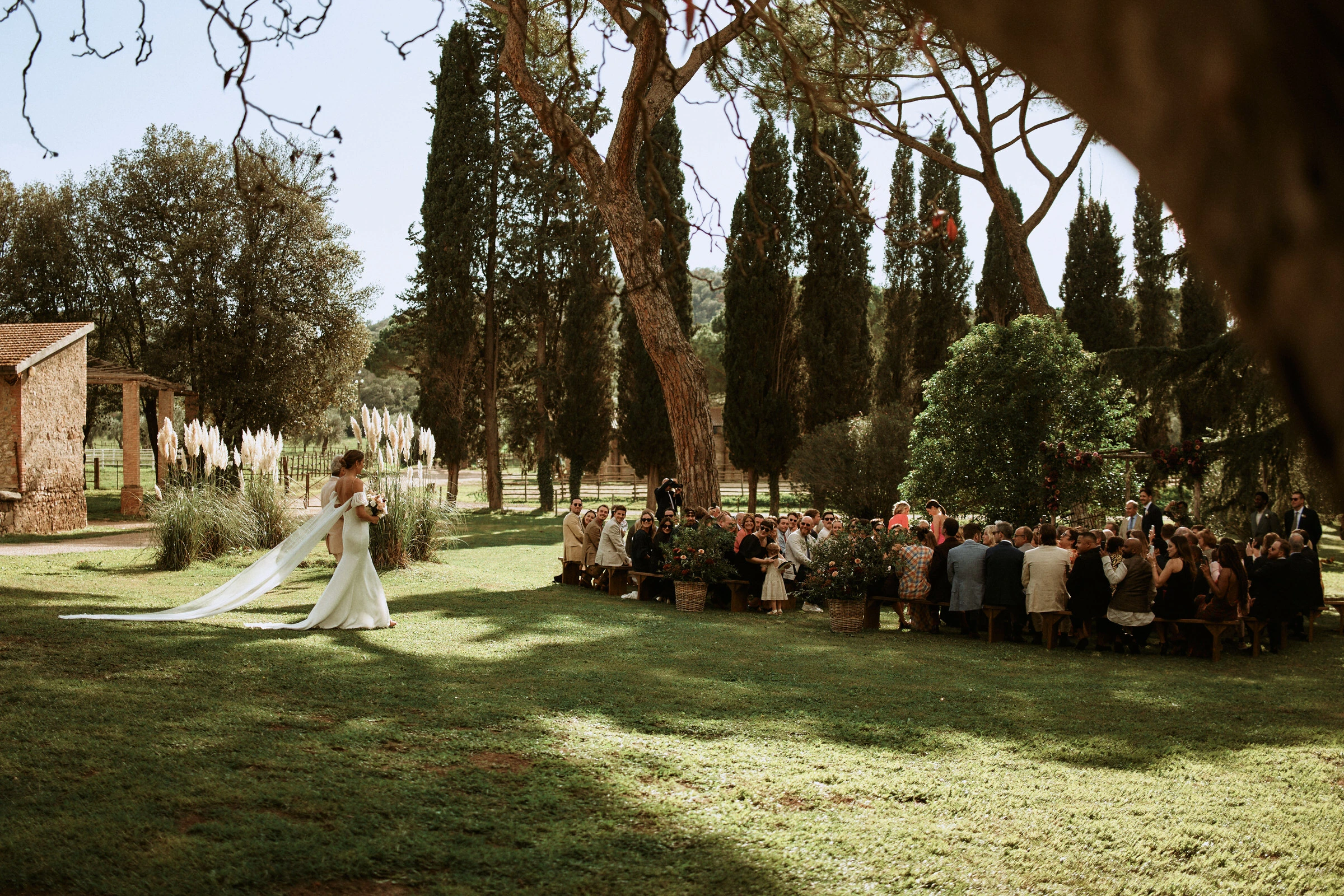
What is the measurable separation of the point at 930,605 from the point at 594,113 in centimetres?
866

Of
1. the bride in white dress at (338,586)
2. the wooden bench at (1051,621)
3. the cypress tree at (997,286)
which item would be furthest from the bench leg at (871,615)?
the cypress tree at (997,286)

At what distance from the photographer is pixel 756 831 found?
4.82m

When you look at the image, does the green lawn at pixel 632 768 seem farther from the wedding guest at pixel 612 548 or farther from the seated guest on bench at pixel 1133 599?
the wedding guest at pixel 612 548

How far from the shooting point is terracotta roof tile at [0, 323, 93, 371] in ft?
67.5

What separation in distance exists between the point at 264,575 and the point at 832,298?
74.1 feet

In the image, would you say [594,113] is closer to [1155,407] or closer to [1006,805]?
[1006,805]

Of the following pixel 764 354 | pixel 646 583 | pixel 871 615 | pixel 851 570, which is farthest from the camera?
pixel 764 354

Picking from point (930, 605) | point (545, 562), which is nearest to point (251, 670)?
point (930, 605)

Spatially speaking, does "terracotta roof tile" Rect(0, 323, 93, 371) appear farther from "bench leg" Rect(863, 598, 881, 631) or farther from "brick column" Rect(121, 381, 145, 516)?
"bench leg" Rect(863, 598, 881, 631)

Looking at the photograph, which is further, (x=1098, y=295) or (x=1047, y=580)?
(x=1098, y=295)

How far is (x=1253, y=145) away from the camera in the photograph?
0.79m

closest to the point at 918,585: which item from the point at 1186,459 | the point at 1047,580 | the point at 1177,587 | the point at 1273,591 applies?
the point at 1047,580

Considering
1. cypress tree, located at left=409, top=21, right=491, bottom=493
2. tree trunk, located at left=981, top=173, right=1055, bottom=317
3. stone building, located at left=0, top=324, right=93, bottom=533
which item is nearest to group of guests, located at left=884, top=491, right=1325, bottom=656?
tree trunk, located at left=981, top=173, right=1055, bottom=317

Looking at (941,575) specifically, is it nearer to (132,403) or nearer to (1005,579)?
(1005,579)
